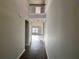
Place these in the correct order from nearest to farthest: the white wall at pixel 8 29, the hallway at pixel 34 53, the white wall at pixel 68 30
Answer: the white wall at pixel 68 30 → the white wall at pixel 8 29 → the hallway at pixel 34 53

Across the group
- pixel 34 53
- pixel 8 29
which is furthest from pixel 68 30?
pixel 34 53

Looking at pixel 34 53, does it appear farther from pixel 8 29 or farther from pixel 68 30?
pixel 68 30

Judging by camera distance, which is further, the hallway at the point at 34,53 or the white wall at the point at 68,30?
the hallway at the point at 34,53

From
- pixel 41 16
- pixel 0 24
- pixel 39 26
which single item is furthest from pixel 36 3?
pixel 39 26

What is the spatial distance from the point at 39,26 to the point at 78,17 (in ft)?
65.3

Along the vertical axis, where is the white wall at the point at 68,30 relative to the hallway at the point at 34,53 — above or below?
above

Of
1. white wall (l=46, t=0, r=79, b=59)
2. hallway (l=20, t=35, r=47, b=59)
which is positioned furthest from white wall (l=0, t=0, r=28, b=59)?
white wall (l=46, t=0, r=79, b=59)

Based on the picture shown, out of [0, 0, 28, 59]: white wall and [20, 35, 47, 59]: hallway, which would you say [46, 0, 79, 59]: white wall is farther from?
[20, 35, 47, 59]: hallway

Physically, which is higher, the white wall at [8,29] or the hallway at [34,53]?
the white wall at [8,29]

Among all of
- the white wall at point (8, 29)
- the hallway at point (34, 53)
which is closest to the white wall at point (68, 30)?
the white wall at point (8, 29)

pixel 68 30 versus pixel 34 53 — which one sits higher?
pixel 68 30

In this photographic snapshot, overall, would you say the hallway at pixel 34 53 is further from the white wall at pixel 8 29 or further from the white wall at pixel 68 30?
the white wall at pixel 68 30

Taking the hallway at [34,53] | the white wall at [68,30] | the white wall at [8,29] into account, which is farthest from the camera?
the hallway at [34,53]

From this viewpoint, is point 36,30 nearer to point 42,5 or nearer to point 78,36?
point 42,5
